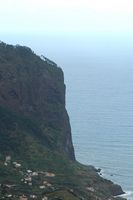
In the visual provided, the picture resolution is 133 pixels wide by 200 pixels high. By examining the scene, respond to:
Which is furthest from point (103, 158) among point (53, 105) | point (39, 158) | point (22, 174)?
point (22, 174)

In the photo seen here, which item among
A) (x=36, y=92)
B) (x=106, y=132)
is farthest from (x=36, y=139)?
(x=106, y=132)

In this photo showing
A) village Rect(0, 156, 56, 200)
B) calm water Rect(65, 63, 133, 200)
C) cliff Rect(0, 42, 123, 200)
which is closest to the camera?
village Rect(0, 156, 56, 200)

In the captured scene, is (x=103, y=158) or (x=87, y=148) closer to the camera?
(x=103, y=158)

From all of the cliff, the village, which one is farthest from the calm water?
the village

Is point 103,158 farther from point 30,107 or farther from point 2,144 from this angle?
point 2,144

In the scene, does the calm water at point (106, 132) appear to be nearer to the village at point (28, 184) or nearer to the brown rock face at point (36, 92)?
the brown rock face at point (36, 92)

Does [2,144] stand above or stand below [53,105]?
below

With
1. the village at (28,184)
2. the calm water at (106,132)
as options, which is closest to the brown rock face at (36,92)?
the calm water at (106,132)

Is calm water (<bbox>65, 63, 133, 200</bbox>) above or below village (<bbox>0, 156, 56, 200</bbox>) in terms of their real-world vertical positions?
above

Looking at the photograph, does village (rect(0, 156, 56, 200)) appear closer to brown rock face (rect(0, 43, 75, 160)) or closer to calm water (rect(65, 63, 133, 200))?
calm water (rect(65, 63, 133, 200))
